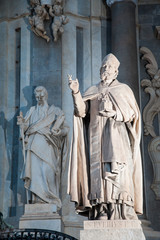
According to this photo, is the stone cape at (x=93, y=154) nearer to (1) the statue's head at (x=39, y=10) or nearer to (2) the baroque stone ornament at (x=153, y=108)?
(2) the baroque stone ornament at (x=153, y=108)

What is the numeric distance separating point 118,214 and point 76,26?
6.45m

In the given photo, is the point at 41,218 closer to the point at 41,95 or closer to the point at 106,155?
the point at 41,95

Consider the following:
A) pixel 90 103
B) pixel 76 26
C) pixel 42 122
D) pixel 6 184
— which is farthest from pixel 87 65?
pixel 90 103

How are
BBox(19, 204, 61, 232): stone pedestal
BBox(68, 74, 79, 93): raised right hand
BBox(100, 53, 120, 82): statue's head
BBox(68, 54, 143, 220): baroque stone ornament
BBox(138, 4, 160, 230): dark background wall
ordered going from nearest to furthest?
BBox(68, 54, 143, 220): baroque stone ornament
BBox(68, 74, 79, 93): raised right hand
BBox(100, 53, 120, 82): statue's head
BBox(19, 204, 61, 232): stone pedestal
BBox(138, 4, 160, 230): dark background wall

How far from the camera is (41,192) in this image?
9.55 m

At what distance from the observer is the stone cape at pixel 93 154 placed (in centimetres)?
638

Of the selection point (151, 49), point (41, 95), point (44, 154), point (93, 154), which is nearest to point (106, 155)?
point (93, 154)

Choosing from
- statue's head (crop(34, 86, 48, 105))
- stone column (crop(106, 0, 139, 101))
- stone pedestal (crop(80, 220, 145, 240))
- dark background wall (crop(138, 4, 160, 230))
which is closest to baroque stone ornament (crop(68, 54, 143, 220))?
stone pedestal (crop(80, 220, 145, 240))

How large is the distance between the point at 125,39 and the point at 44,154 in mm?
3117

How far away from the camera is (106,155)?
6.40 meters

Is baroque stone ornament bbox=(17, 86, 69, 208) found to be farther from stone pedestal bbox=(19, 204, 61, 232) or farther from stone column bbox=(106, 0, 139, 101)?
stone column bbox=(106, 0, 139, 101)

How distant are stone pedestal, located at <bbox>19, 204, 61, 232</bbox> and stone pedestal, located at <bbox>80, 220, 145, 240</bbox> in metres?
3.08

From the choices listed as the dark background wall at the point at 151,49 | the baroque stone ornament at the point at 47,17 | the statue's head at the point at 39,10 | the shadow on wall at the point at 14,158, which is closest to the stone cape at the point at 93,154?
the shadow on wall at the point at 14,158

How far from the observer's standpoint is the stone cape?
638cm
